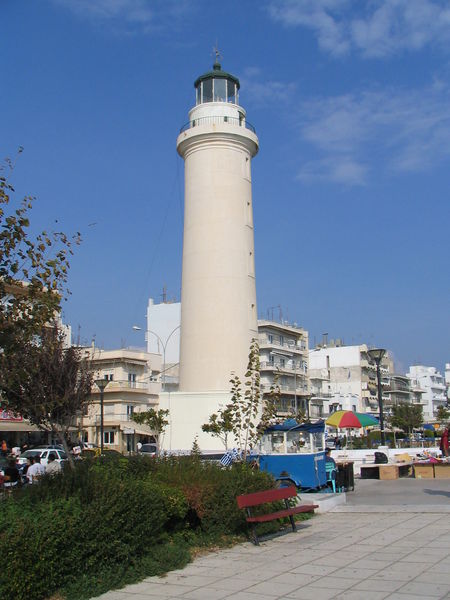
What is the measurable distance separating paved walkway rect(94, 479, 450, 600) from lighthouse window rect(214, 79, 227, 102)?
74.7 ft

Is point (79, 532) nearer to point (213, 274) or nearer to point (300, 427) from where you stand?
point (300, 427)

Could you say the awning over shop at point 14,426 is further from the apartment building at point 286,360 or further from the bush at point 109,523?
the bush at point 109,523

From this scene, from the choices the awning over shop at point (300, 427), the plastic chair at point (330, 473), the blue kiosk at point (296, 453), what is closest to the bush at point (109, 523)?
the blue kiosk at point (296, 453)

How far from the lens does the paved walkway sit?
752 cm

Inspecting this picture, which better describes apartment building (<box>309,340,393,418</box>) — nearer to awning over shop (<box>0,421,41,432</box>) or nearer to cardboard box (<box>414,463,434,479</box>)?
awning over shop (<box>0,421,41,432</box>)

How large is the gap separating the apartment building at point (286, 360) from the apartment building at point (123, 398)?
15.2 meters

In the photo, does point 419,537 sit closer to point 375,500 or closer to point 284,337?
point 375,500

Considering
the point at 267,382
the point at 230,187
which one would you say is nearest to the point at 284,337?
the point at 267,382

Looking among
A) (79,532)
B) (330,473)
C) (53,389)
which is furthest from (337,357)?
(79,532)

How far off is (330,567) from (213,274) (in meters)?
20.3

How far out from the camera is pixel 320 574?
27.4 ft

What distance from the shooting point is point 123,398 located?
191 ft

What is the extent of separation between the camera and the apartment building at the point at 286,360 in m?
73.3

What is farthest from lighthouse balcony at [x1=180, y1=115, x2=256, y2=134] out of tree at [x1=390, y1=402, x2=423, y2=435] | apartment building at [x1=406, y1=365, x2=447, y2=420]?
apartment building at [x1=406, y1=365, x2=447, y2=420]
